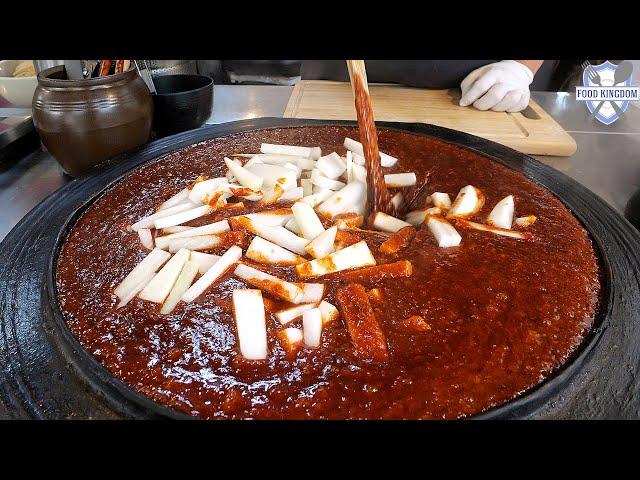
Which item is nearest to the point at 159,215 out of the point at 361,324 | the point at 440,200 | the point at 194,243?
the point at 194,243

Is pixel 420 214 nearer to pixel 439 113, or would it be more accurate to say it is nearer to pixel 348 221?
pixel 348 221

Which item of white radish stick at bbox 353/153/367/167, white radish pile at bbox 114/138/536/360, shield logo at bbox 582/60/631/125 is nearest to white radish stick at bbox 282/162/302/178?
white radish pile at bbox 114/138/536/360

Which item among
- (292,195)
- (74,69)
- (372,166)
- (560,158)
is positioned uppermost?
(74,69)

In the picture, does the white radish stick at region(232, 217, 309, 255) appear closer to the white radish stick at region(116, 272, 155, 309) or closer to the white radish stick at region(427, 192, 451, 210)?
the white radish stick at region(116, 272, 155, 309)
